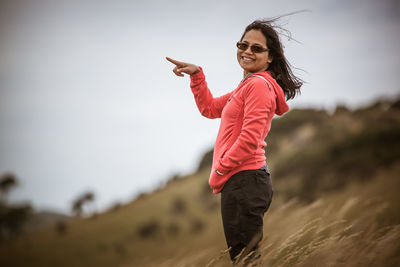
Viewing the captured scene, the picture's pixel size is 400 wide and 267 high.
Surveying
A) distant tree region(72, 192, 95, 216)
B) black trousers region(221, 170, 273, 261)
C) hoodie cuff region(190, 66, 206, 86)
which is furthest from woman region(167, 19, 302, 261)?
distant tree region(72, 192, 95, 216)

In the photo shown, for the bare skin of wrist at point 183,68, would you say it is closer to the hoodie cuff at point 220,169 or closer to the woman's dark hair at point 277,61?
the woman's dark hair at point 277,61

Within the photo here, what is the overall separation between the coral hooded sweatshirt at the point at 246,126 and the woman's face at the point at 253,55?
0.11 meters

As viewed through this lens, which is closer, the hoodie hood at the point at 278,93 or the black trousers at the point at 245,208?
the black trousers at the point at 245,208

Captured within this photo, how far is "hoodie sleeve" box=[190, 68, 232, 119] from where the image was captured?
232cm

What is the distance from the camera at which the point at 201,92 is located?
7.73 ft

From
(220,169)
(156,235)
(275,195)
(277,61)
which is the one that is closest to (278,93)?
(277,61)

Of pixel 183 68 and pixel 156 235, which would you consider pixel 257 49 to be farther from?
pixel 156 235

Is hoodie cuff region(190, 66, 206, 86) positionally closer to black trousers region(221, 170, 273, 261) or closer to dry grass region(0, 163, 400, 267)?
black trousers region(221, 170, 273, 261)

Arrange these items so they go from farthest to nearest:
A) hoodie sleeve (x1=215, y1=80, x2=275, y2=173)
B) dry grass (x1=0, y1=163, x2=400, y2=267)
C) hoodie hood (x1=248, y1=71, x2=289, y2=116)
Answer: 1. dry grass (x1=0, y1=163, x2=400, y2=267)
2. hoodie hood (x1=248, y1=71, x2=289, y2=116)
3. hoodie sleeve (x1=215, y1=80, x2=275, y2=173)

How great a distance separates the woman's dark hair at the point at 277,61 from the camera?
2.03 meters

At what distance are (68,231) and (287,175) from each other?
12396 mm

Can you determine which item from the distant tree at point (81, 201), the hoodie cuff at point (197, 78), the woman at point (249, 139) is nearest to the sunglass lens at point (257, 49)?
the woman at point (249, 139)

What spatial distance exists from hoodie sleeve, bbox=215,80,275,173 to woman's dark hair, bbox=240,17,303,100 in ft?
1.28

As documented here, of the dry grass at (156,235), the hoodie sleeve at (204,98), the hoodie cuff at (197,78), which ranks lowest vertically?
the dry grass at (156,235)
